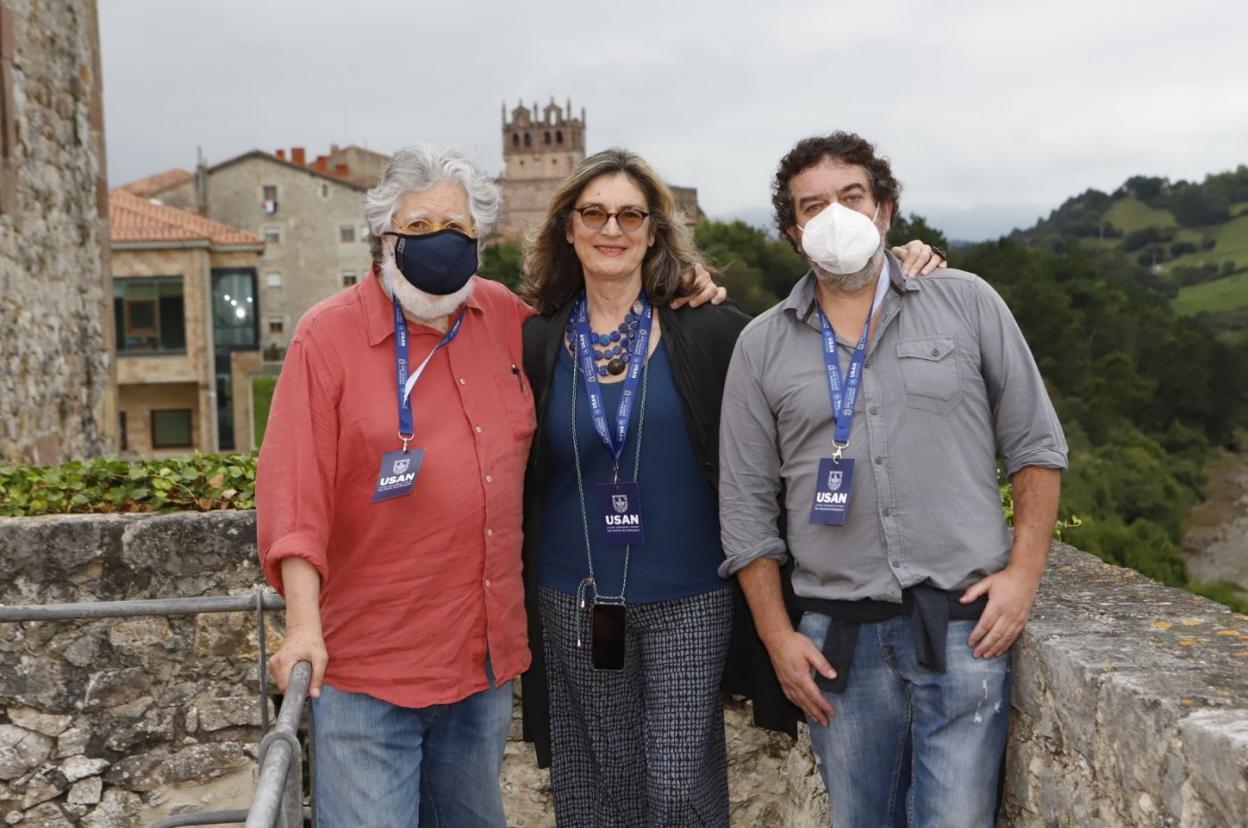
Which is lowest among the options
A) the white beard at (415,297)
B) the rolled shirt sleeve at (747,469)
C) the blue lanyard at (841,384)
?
the rolled shirt sleeve at (747,469)

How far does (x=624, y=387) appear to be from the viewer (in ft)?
9.40

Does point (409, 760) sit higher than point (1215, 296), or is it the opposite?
point (1215, 296)

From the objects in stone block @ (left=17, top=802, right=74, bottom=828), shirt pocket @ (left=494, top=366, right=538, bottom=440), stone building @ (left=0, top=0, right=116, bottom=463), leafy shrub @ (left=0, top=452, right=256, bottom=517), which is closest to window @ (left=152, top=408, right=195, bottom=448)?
stone building @ (left=0, top=0, right=116, bottom=463)

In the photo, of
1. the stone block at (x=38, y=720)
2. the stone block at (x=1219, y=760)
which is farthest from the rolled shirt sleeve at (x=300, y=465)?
the stone block at (x=1219, y=760)

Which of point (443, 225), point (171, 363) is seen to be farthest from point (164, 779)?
point (171, 363)

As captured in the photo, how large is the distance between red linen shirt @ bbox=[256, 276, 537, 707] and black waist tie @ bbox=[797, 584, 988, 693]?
2.42 ft

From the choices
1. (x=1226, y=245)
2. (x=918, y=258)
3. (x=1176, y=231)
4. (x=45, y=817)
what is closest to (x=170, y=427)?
(x=45, y=817)

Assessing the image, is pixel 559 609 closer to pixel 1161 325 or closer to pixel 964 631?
pixel 964 631

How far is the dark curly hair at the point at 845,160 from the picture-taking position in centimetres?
273

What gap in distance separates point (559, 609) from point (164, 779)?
1581 mm

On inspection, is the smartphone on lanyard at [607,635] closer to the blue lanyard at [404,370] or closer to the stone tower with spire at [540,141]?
the blue lanyard at [404,370]

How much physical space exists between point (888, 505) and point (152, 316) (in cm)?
3412

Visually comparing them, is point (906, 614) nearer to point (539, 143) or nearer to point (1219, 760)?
point (1219, 760)

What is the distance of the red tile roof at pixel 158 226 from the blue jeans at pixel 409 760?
104ft
